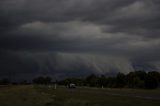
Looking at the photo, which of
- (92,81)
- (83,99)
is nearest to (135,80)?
(92,81)

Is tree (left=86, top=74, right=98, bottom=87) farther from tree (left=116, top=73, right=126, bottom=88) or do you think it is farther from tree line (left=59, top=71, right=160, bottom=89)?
tree (left=116, top=73, right=126, bottom=88)

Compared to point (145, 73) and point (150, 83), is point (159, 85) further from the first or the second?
point (145, 73)

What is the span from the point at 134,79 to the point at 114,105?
317 ft

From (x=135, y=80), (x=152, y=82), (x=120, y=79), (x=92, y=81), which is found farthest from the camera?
(x=92, y=81)

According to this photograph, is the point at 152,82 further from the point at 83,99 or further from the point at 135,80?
the point at 83,99

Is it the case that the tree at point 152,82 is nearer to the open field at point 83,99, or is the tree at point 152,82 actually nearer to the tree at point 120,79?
the tree at point 120,79

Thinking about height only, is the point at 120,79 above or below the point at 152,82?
above

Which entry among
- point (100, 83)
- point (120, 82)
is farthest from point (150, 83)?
point (100, 83)

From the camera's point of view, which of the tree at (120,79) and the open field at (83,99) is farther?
the tree at (120,79)

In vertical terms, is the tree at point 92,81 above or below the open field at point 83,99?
above

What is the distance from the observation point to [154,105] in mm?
34438

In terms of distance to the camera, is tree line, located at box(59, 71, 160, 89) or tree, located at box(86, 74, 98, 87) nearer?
tree line, located at box(59, 71, 160, 89)

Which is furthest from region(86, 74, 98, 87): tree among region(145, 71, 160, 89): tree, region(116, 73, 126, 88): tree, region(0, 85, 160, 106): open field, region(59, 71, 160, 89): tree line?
region(0, 85, 160, 106): open field

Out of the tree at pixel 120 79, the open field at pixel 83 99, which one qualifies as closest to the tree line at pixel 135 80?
the tree at pixel 120 79
